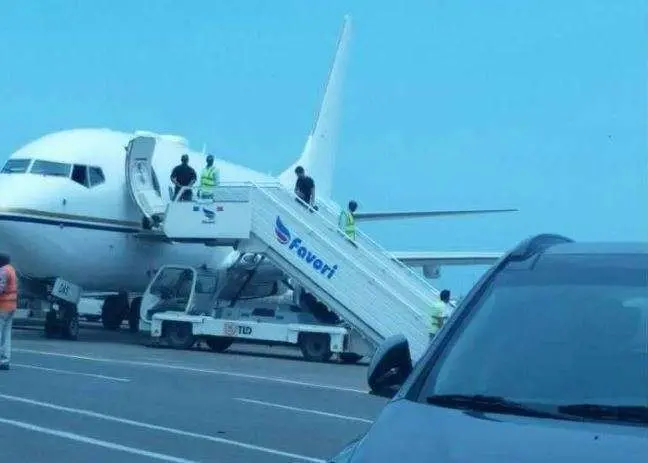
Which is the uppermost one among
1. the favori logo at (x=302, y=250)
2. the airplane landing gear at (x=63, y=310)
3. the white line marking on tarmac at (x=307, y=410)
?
the favori logo at (x=302, y=250)

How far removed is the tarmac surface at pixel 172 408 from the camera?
10492mm

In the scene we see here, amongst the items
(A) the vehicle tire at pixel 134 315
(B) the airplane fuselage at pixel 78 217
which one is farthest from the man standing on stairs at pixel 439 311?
(A) the vehicle tire at pixel 134 315

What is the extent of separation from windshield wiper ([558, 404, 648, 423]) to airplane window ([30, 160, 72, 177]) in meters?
21.4

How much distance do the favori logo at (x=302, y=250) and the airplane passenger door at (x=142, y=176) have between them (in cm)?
273

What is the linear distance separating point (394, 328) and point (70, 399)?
1020 centimetres

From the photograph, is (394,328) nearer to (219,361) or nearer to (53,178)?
(219,361)

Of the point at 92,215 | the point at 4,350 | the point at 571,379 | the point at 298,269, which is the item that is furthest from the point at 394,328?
the point at 571,379

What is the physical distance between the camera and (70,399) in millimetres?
13906

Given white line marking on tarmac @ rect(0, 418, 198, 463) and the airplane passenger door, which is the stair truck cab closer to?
the airplane passenger door

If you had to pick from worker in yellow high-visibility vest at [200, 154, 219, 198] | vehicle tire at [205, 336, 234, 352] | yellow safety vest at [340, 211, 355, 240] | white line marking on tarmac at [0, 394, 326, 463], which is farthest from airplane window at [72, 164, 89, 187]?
white line marking on tarmac at [0, 394, 326, 463]

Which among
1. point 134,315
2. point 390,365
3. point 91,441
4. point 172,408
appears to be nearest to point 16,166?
point 134,315

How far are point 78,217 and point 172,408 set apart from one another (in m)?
11.8

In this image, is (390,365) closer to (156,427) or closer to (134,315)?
(156,427)

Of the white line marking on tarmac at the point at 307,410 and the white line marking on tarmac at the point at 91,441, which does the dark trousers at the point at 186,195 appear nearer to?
the white line marking on tarmac at the point at 307,410
